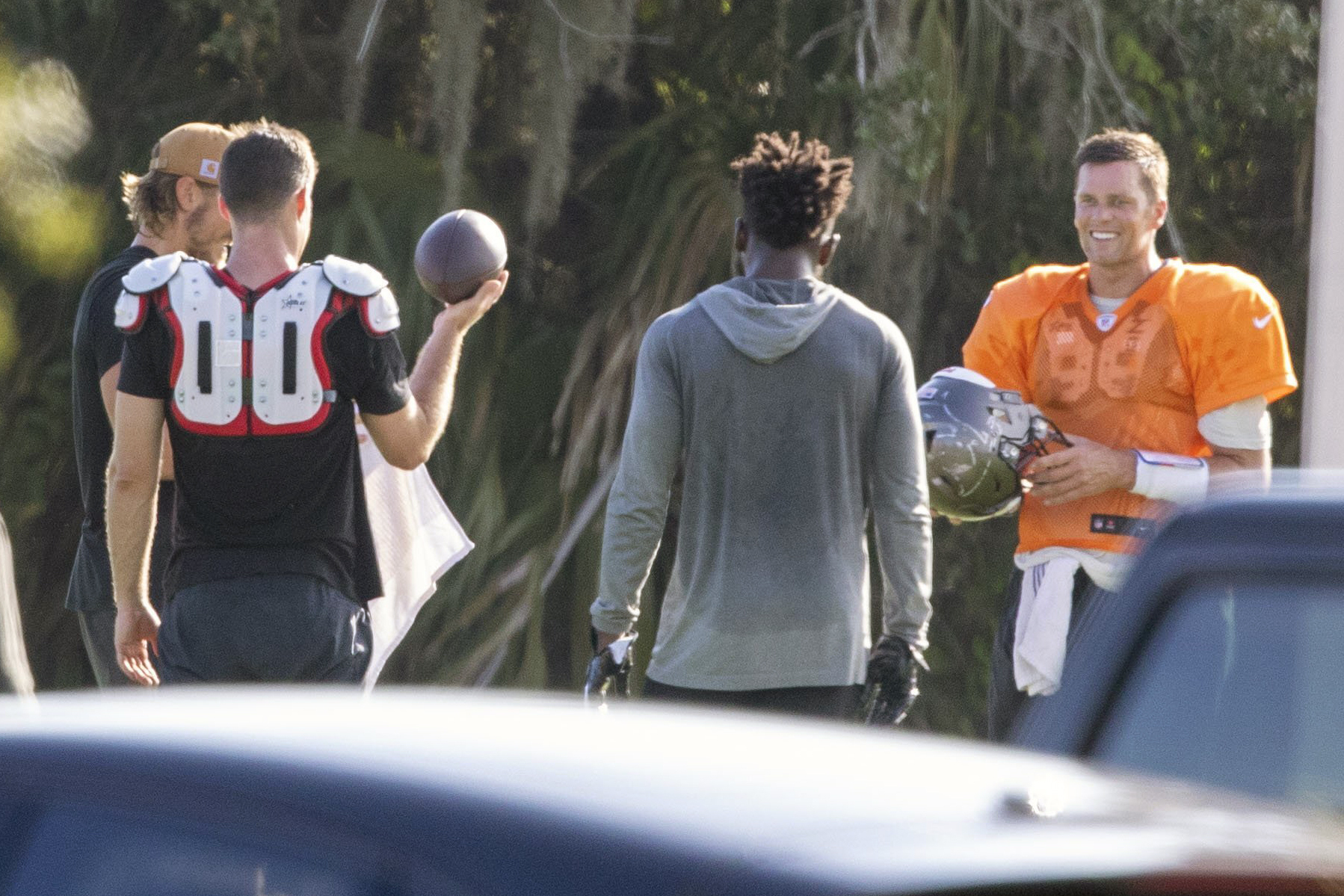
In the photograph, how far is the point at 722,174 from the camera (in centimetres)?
838

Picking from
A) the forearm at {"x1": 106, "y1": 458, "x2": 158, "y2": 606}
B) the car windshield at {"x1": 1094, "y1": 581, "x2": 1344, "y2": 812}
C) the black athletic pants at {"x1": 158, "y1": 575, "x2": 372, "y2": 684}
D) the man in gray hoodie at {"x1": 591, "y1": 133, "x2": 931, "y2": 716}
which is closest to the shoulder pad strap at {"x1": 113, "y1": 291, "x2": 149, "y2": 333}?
the forearm at {"x1": 106, "y1": 458, "x2": 158, "y2": 606}

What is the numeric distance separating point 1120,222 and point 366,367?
1835 millimetres

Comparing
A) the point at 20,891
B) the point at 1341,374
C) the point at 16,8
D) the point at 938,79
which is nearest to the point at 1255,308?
the point at 1341,374

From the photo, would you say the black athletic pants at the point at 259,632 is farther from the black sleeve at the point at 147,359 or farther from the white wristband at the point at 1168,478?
the white wristband at the point at 1168,478

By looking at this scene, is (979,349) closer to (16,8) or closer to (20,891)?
(20,891)

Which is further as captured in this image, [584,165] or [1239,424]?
[584,165]

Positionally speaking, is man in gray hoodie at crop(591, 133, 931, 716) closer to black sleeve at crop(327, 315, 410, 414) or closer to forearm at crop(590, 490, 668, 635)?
forearm at crop(590, 490, 668, 635)

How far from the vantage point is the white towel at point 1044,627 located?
487 centimetres

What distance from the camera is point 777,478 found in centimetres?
446

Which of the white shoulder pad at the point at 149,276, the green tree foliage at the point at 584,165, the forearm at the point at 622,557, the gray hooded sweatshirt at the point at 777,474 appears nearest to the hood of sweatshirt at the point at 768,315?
the gray hooded sweatshirt at the point at 777,474

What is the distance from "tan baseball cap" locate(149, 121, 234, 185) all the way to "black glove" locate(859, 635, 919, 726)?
1.93 metres

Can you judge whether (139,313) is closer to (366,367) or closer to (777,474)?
(366,367)

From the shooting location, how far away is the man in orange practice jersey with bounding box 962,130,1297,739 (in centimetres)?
483

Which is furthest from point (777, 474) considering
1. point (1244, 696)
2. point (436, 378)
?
point (1244, 696)
